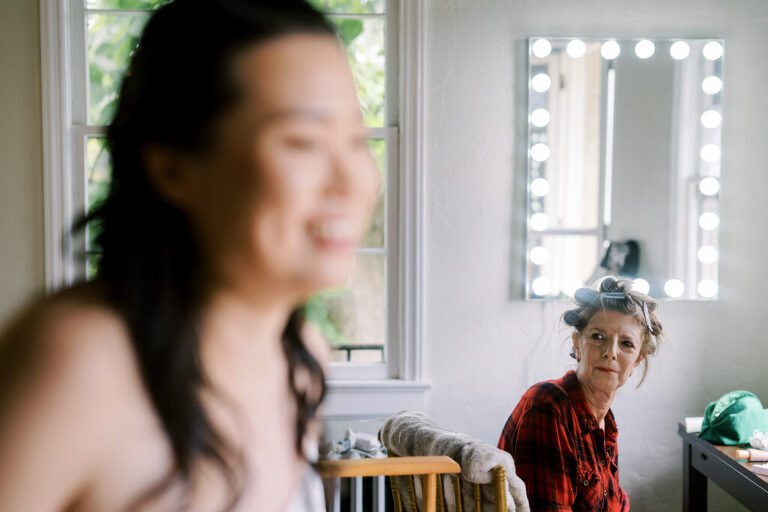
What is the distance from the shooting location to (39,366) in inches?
10.6

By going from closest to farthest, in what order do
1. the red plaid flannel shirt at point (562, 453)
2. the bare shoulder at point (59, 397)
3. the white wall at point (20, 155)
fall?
the bare shoulder at point (59, 397) → the red plaid flannel shirt at point (562, 453) → the white wall at point (20, 155)

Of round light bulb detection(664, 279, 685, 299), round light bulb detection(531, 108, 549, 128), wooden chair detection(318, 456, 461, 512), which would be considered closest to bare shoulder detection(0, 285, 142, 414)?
wooden chair detection(318, 456, 461, 512)

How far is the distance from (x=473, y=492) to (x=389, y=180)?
1189 mm

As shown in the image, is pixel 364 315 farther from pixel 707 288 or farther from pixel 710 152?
pixel 710 152

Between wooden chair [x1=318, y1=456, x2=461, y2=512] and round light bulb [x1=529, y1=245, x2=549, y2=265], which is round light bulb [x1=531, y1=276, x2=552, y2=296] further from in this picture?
wooden chair [x1=318, y1=456, x2=461, y2=512]

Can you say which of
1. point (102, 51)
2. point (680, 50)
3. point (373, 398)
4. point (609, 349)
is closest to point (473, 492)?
point (609, 349)

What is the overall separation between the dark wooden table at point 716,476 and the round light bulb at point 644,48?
1.30 meters

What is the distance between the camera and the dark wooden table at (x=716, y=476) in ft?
6.01

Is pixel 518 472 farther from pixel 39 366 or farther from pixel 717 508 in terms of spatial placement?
pixel 39 366

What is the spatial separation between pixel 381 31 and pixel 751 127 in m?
1.38

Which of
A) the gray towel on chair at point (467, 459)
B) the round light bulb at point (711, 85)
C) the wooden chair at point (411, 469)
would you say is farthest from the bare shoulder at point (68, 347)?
the round light bulb at point (711, 85)

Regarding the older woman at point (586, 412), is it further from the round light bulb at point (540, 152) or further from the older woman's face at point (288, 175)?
the older woman's face at point (288, 175)

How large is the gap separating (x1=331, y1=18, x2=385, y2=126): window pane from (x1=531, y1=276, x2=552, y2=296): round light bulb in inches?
31.2

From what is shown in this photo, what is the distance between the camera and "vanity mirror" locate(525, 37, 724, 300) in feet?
7.99
